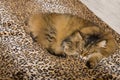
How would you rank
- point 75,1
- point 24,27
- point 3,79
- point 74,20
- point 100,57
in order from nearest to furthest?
point 3,79, point 100,57, point 24,27, point 74,20, point 75,1

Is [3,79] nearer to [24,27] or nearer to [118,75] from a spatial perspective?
[24,27]

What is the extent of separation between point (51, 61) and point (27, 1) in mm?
903

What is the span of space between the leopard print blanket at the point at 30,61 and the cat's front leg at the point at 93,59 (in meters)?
0.03

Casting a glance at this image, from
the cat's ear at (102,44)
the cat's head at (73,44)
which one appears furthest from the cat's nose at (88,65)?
the cat's ear at (102,44)

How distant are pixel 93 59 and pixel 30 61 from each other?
0.52 m

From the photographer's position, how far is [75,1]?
2779mm

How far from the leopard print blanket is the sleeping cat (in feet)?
0.20

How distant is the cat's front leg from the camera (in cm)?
198

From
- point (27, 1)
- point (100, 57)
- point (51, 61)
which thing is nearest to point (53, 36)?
point (51, 61)

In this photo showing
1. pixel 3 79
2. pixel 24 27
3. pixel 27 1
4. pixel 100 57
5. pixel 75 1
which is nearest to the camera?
pixel 3 79

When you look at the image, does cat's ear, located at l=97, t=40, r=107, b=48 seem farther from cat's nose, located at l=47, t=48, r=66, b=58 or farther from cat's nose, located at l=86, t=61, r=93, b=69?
cat's nose, located at l=47, t=48, r=66, b=58

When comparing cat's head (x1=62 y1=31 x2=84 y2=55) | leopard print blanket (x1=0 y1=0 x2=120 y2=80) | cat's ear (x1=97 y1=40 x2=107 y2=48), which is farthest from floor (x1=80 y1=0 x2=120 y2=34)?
cat's head (x1=62 y1=31 x2=84 y2=55)

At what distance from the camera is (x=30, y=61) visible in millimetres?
1914

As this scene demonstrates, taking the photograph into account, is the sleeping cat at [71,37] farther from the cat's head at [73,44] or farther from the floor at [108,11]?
the floor at [108,11]
